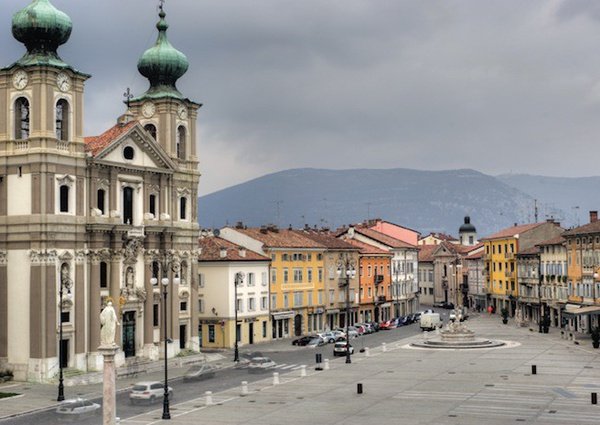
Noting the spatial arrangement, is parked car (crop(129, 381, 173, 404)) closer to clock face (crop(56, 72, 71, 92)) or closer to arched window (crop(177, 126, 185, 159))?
clock face (crop(56, 72, 71, 92))

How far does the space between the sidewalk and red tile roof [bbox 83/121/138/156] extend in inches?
640

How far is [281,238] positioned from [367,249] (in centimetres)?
2335

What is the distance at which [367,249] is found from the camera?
12450cm

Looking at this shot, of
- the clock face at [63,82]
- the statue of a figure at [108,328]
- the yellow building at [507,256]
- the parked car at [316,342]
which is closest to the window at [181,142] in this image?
the clock face at [63,82]

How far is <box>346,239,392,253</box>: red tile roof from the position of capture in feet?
399

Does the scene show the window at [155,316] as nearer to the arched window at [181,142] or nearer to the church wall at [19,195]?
the arched window at [181,142]

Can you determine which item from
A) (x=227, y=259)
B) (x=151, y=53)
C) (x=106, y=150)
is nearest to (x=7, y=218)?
(x=106, y=150)

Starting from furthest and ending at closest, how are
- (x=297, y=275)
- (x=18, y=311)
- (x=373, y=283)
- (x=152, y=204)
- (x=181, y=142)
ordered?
(x=373, y=283) < (x=297, y=275) < (x=181, y=142) < (x=152, y=204) < (x=18, y=311)

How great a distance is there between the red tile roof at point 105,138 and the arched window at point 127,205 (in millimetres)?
4010

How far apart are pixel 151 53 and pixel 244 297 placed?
85.3 feet

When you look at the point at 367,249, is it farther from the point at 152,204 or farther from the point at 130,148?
the point at 130,148

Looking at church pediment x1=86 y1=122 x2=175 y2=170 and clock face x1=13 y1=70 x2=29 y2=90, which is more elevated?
clock face x1=13 y1=70 x2=29 y2=90

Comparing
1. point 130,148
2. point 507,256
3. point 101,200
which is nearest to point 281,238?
point 130,148

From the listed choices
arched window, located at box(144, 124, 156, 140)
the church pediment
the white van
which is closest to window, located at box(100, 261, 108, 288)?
the church pediment
